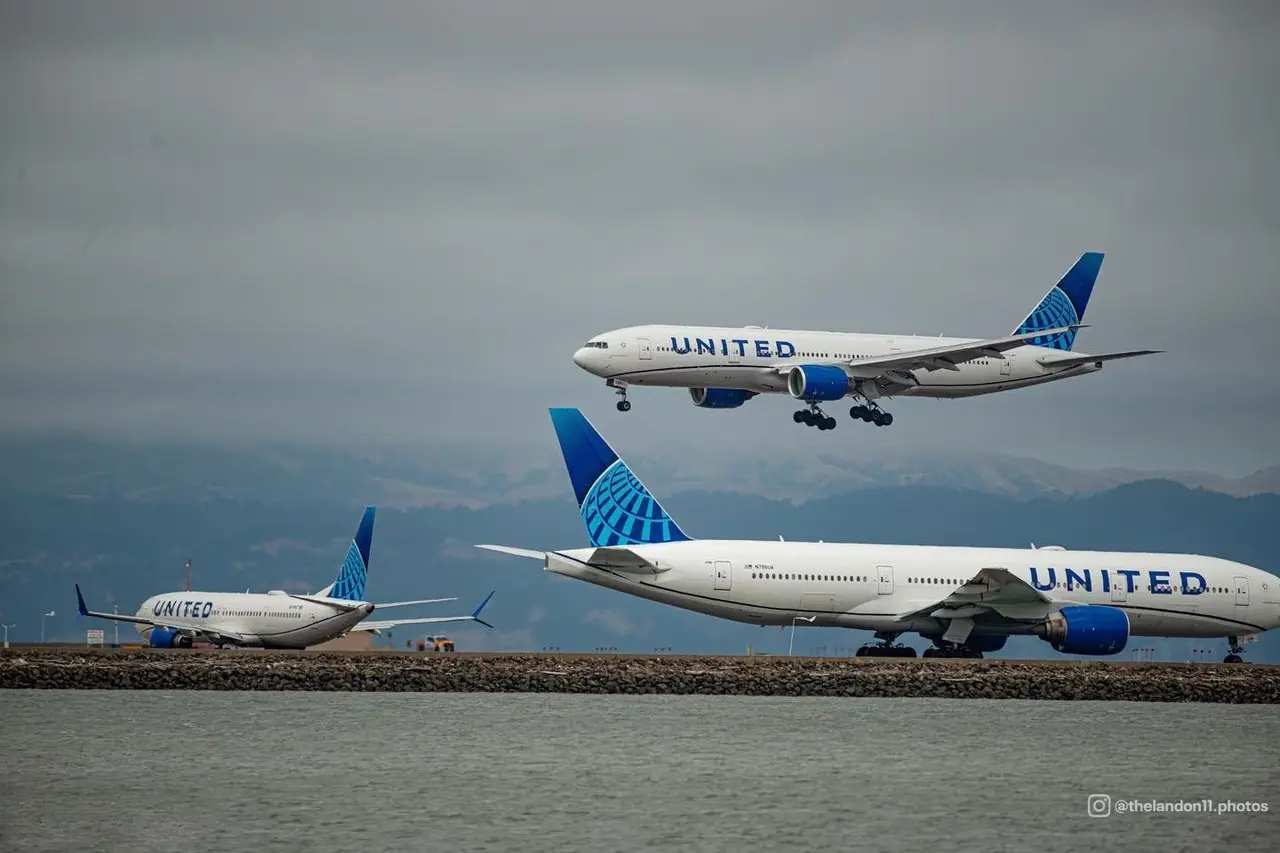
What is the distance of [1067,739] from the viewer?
162ft

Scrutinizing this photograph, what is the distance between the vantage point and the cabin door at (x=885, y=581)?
61.6 m

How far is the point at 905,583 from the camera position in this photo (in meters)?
62.2

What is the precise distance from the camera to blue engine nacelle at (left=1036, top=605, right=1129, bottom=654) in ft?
200

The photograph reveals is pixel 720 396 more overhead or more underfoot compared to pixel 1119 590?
more overhead

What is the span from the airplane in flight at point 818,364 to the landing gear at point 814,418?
0.14 ft

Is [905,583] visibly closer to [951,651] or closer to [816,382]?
[951,651]

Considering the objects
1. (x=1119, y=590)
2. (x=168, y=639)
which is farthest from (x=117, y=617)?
(x=1119, y=590)

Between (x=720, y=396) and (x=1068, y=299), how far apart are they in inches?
1045

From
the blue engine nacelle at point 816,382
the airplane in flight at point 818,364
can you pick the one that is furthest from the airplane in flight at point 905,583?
the blue engine nacelle at point 816,382

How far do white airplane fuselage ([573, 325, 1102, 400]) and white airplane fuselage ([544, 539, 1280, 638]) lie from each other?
12.2 metres

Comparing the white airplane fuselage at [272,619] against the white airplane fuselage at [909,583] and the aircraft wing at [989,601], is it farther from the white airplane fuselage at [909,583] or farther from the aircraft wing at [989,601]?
the aircraft wing at [989,601]

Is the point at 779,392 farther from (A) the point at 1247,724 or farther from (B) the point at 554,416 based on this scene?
(A) the point at 1247,724

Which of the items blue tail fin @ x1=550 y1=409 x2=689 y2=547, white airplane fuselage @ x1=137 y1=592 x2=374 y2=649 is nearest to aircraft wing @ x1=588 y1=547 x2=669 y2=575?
blue tail fin @ x1=550 y1=409 x2=689 y2=547

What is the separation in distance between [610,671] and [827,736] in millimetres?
13476
